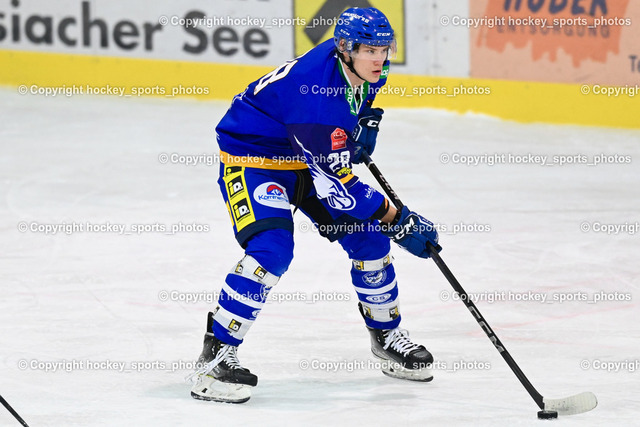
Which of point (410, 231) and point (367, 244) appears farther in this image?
point (367, 244)

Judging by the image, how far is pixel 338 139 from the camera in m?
3.64

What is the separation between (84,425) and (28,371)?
662mm

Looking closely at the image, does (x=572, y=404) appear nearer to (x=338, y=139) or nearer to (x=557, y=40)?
(x=338, y=139)

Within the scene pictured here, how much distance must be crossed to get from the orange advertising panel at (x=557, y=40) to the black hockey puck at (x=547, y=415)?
19.1 ft

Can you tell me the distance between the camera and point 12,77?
31.3 ft

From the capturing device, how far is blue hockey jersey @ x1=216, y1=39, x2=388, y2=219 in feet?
11.9

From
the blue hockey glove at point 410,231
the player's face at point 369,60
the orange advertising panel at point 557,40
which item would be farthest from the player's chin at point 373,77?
the orange advertising panel at point 557,40

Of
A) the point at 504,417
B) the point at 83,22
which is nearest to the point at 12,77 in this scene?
the point at 83,22

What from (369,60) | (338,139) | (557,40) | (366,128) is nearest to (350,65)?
(369,60)

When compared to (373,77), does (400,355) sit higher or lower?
lower

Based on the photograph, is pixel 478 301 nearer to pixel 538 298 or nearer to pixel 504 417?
pixel 538 298

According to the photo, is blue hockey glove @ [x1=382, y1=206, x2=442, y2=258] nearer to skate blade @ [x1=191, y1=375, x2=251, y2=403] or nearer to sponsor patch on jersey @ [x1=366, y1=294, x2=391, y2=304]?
sponsor patch on jersey @ [x1=366, y1=294, x2=391, y2=304]

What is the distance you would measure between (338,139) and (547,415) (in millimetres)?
1113

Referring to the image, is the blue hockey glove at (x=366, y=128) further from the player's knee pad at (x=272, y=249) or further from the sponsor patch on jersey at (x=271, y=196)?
the player's knee pad at (x=272, y=249)
